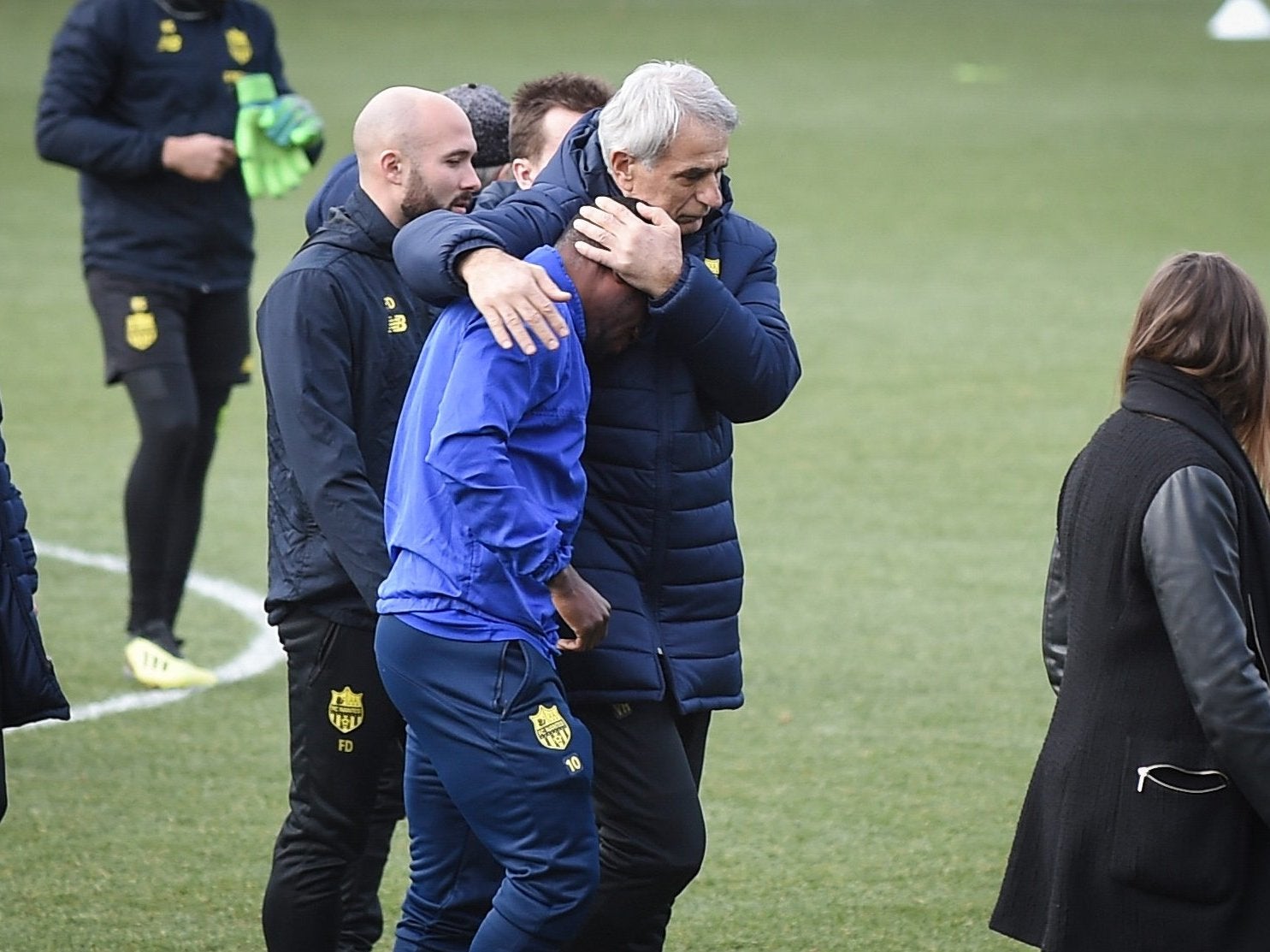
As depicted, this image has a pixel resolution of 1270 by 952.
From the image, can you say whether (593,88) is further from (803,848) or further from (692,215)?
(803,848)

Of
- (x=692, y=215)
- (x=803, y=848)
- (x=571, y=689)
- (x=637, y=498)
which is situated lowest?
(x=803, y=848)

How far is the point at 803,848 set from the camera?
592cm

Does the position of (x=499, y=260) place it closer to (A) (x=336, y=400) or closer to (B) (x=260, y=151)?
(A) (x=336, y=400)

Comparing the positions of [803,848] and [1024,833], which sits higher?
[1024,833]

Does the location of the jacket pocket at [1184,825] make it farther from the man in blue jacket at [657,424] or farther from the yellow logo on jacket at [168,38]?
the yellow logo on jacket at [168,38]

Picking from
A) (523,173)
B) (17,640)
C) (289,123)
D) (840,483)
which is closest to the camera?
(17,640)

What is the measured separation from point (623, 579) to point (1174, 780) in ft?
3.51

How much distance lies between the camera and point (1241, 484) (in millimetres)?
3721

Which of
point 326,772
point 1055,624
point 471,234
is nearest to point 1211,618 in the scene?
point 1055,624

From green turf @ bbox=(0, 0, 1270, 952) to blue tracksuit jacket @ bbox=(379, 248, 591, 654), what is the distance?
67.4 inches

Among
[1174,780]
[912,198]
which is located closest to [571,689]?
[1174,780]

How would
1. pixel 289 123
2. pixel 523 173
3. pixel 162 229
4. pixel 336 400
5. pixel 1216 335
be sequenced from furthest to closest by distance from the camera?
pixel 162 229 < pixel 289 123 < pixel 523 173 < pixel 336 400 < pixel 1216 335

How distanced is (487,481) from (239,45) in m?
4.44

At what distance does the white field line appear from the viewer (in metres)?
7.11
